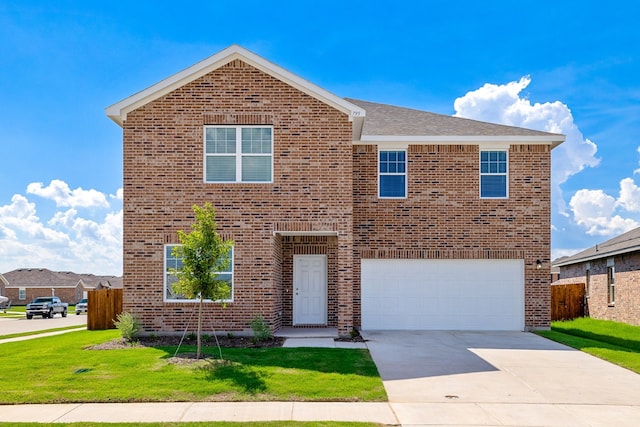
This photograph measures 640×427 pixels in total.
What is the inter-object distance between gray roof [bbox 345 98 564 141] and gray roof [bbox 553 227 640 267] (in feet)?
22.1

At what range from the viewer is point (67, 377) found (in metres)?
10.8

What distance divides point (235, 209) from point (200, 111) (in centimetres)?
284

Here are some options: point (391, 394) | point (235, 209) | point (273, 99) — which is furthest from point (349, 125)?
point (391, 394)

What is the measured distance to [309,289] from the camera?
18.4 metres

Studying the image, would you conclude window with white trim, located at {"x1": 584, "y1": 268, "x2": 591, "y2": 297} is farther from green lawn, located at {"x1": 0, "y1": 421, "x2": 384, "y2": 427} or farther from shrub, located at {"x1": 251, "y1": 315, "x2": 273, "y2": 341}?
green lawn, located at {"x1": 0, "y1": 421, "x2": 384, "y2": 427}

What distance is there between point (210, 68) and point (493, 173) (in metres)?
9.12

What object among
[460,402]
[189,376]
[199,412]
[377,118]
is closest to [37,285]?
[377,118]

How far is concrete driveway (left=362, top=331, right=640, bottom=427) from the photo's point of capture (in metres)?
8.47

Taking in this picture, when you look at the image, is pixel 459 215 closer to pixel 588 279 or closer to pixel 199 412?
pixel 199 412

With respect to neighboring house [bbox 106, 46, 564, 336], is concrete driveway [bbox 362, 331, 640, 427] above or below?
below

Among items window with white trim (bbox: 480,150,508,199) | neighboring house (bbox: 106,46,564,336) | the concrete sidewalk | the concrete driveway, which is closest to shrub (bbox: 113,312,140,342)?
neighboring house (bbox: 106,46,564,336)

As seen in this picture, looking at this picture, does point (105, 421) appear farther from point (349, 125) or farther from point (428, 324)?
point (428, 324)

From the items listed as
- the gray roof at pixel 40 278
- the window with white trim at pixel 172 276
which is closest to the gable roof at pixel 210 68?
the window with white trim at pixel 172 276

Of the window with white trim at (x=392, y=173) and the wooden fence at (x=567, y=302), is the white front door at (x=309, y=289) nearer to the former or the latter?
the window with white trim at (x=392, y=173)
